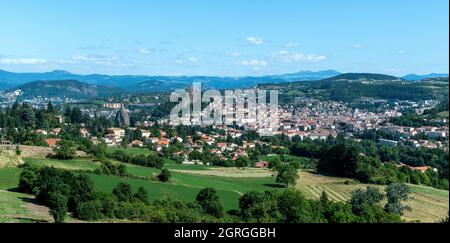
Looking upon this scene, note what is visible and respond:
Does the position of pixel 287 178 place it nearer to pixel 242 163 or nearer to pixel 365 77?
pixel 242 163

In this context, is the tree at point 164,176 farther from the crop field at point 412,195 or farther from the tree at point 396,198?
the tree at point 396,198

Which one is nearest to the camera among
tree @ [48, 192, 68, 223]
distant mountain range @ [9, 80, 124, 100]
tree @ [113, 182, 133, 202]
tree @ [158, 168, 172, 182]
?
tree @ [48, 192, 68, 223]

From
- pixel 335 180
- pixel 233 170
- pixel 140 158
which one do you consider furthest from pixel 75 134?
pixel 335 180

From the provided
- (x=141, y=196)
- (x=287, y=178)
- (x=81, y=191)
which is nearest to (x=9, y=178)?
(x=141, y=196)

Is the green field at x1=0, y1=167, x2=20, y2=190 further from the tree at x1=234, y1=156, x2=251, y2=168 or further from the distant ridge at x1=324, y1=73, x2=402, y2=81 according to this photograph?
the distant ridge at x1=324, y1=73, x2=402, y2=81

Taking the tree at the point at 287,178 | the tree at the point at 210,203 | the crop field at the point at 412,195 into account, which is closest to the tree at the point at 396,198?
the crop field at the point at 412,195

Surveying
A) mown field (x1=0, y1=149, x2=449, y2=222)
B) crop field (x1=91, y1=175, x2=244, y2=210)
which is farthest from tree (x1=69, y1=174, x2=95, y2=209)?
crop field (x1=91, y1=175, x2=244, y2=210)
